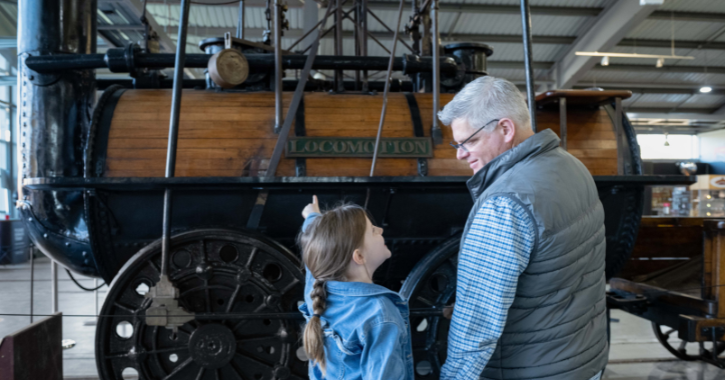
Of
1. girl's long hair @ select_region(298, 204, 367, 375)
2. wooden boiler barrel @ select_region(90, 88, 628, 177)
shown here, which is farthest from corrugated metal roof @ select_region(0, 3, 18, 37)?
girl's long hair @ select_region(298, 204, 367, 375)

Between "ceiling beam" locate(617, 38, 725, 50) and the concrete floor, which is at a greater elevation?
"ceiling beam" locate(617, 38, 725, 50)

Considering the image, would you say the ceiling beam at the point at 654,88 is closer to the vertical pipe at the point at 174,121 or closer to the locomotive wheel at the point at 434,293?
the locomotive wheel at the point at 434,293

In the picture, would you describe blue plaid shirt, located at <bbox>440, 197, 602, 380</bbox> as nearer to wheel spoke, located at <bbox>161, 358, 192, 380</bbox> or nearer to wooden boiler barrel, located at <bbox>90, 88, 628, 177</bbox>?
wooden boiler barrel, located at <bbox>90, 88, 628, 177</bbox>

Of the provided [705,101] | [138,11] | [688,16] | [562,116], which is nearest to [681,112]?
[705,101]

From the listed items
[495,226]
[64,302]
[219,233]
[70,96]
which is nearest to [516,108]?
[495,226]

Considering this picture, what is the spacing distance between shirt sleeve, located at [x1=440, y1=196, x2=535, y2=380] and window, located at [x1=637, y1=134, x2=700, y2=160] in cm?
2653

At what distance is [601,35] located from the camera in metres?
13.6

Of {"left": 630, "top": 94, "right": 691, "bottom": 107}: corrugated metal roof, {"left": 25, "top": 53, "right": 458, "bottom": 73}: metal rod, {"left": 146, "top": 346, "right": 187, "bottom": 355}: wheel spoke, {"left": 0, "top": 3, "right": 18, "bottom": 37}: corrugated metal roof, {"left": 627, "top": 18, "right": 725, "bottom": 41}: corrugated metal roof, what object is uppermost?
{"left": 627, "top": 18, "right": 725, "bottom": 41}: corrugated metal roof

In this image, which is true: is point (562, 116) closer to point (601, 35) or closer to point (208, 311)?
point (208, 311)

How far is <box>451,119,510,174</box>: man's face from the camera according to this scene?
1.58m

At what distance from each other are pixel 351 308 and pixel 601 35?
47.4 feet

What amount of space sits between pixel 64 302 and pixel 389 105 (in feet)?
24.3

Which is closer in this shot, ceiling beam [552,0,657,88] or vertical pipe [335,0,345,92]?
vertical pipe [335,0,345,92]

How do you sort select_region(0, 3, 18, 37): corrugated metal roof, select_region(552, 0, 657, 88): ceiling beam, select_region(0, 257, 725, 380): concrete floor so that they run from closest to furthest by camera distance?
select_region(0, 257, 725, 380): concrete floor
select_region(0, 3, 18, 37): corrugated metal roof
select_region(552, 0, 657, 88): ceiling beam
